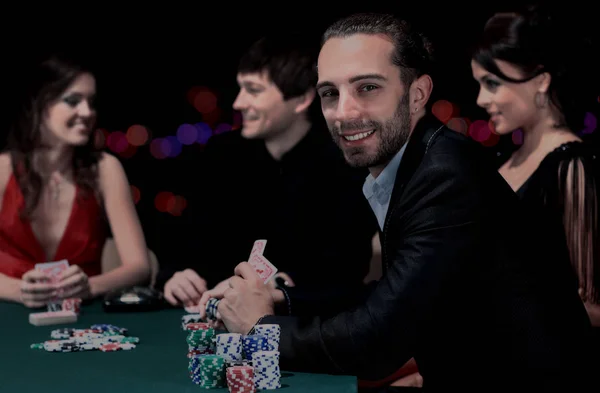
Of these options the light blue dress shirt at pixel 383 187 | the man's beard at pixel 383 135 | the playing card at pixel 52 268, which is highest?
the man's beard at pixel 383 135

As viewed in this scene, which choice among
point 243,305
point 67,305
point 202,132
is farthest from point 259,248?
point 202,132

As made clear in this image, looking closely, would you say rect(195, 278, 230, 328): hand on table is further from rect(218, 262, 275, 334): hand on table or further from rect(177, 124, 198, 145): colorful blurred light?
rect(177, 124, 198, 145): colorful blurred light

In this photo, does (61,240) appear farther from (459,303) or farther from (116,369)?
(459,303)

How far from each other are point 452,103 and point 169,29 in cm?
199

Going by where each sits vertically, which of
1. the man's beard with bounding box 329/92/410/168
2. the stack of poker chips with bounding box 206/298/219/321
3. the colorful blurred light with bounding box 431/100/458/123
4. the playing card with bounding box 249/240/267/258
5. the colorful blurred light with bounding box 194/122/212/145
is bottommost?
the stack of poker chips with bounding box 206/298/219/321

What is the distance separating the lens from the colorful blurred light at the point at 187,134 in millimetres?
5777

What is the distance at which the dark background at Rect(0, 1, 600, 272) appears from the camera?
4.91m

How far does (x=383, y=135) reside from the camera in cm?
210

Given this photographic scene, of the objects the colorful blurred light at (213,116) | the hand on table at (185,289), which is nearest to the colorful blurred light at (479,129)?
the colorful blurred light at (213,116)

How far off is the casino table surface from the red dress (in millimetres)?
1211

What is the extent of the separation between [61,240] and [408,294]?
2342 mm

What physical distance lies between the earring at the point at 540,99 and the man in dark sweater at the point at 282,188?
0.79m

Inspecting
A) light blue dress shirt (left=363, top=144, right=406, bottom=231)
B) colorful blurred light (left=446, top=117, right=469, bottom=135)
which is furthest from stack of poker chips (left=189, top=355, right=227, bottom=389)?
colorful blurred light (left=446, top=117, right=469, bottom=135)

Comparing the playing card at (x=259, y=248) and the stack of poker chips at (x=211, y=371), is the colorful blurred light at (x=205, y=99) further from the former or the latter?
the stack of poker chips at (x=211, y=371)
